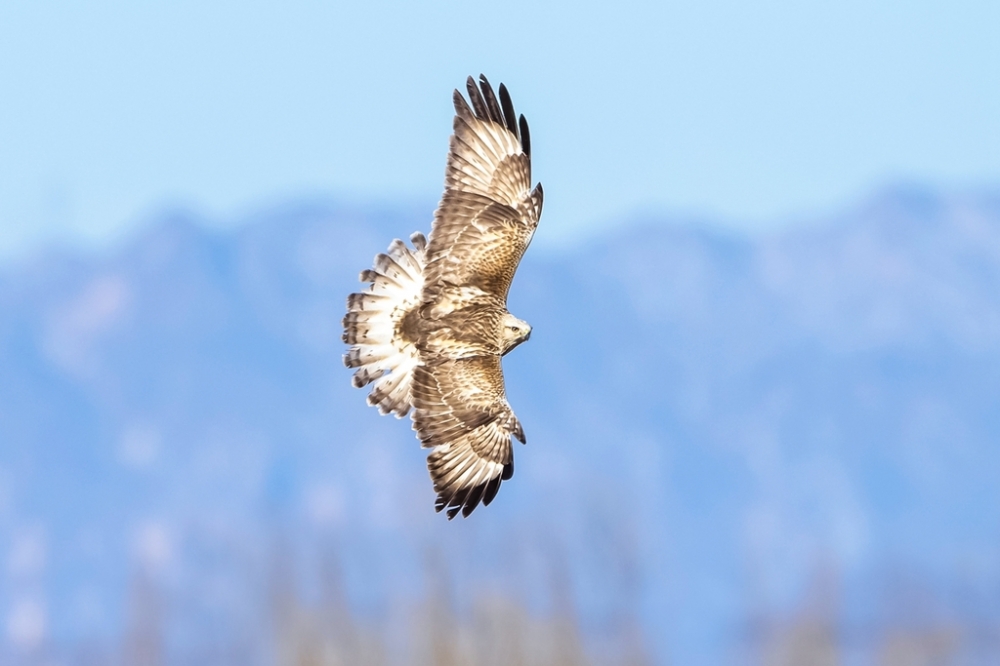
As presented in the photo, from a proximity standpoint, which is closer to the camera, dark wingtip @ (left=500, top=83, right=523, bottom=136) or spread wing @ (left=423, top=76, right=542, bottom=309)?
spread wing @ (left=423, top=76, right=542, bottom=309)

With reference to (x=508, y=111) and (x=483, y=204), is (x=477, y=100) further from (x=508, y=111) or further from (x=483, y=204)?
(x=483, y=204)

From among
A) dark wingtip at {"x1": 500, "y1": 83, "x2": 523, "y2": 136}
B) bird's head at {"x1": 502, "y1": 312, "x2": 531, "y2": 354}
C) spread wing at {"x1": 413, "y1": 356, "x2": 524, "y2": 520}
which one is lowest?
spread wing at {"x1": 413, "y1": 356, "x2": 524, "y2": 520}

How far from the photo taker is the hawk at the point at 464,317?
13.6m

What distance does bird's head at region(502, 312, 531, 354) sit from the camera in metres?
13.6

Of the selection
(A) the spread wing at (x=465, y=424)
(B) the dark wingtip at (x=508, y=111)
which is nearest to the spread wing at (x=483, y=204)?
(B) the dark wingtip at (x=508, y=111)

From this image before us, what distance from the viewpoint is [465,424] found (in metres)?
13.6

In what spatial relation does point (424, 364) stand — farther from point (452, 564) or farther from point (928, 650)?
point (928, 650)

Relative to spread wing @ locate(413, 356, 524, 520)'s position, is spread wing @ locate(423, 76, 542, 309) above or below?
above

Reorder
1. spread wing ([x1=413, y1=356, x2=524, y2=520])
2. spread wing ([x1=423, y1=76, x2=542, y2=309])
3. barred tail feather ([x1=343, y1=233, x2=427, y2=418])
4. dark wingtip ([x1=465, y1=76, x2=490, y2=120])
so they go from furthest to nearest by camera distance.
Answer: barred tail feather ([x1=343, y1=233, x2=427, y2=418]), dark wingtip ([x1=465, y1=76, x2=490, y2=120]), spread wing ([x1=423, y1=76, x2=542, y2=309]), spread wing ([x1=413, y1=356, x2=524, y2=520])

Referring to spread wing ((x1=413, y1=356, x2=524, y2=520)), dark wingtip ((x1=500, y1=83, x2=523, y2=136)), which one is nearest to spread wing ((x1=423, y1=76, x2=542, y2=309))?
dark wingtip ((x1=500, y1=83, x2=523, y2=136))

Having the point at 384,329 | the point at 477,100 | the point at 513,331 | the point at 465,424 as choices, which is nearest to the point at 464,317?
the point at 513,331

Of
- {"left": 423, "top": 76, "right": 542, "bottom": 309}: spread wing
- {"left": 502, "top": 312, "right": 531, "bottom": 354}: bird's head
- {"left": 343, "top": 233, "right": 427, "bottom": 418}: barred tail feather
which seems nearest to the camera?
{"left": 502, "top": 312, "right": 531, "bottom": 354}: bird's head

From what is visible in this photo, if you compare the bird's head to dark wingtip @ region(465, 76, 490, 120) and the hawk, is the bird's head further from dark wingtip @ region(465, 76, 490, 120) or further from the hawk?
dark wingtip @ region(465, 76, 490, 120)

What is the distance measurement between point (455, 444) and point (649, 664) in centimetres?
5154
